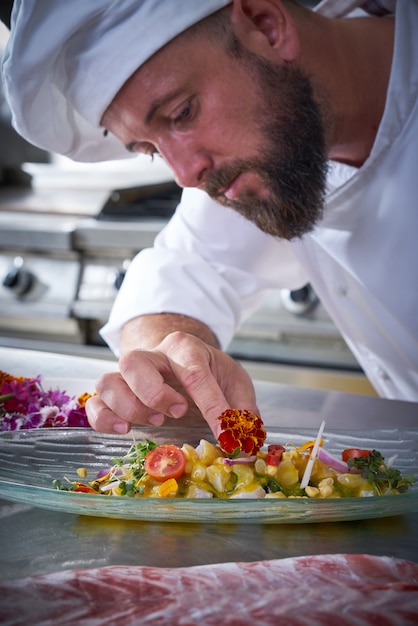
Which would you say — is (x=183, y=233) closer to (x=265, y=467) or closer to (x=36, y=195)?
(x=265, y=467)

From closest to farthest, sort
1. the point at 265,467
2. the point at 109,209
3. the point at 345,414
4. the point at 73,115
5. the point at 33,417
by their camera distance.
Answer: the point at 265,467 < the point at 33,417 < the point at 345,414 < the point at 73,115 < the point at 109,209

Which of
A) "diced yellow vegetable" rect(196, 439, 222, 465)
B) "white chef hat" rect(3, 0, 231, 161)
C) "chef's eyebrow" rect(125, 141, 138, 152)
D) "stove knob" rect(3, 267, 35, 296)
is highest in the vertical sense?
"stove knob" rect(3, 267, 35, 296)

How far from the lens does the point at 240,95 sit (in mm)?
1303

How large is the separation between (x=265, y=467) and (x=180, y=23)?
0.69 meters

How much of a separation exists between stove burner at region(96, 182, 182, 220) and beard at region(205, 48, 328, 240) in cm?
112

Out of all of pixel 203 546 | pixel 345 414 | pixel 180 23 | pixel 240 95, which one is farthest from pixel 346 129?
pixel 203 546

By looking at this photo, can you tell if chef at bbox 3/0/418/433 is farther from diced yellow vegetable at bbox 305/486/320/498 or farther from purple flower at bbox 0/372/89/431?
diced yellow vegetable at bbox 305/486/320/498

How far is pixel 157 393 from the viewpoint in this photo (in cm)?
102

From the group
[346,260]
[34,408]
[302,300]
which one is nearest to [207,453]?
[34,408]

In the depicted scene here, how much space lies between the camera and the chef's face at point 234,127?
48.9 inches

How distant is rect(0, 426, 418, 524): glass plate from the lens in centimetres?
79

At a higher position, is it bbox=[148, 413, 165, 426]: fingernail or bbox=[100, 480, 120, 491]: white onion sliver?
bbox=[148, 413, 165, 426]: fingernail

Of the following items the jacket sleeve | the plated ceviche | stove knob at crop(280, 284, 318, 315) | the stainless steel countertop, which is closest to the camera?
the stainless steel countertop

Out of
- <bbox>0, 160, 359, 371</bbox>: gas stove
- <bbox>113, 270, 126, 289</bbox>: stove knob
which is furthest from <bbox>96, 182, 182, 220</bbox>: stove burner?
<bbox>113, 270, 126, 289</bbox>: stove knob
